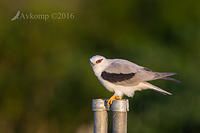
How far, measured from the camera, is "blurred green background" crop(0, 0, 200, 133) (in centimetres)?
954

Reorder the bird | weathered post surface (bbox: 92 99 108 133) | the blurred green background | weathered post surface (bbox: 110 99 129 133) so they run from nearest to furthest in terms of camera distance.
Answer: weathered post surface (bbox: 110 99 129 133), weathered post surface (bbox: 92 99 108 133), the bird, the blurred green background

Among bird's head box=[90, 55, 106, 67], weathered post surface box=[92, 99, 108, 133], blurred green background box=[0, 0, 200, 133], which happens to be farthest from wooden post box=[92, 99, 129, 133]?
blurred green background box=[0, 0, 200, 133]

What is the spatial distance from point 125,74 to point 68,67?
5.22 m

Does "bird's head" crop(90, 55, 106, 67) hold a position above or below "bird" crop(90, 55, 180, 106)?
above

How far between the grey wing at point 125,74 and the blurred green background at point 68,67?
14.4 feet

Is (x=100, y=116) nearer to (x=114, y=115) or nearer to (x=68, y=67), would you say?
(x=114, y=115)

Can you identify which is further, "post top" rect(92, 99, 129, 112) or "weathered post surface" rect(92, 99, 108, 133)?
"weathered post surface" rect(92, 99, 108, 133)

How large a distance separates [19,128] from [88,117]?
81.1 inches

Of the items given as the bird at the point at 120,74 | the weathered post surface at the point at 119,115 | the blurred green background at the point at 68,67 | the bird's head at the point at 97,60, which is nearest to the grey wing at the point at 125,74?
the bird at the point at 120,74

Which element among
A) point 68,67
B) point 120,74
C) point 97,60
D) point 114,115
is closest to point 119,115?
point 114,115

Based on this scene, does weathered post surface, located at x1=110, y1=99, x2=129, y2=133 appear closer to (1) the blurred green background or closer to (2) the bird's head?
(2) the bird's head

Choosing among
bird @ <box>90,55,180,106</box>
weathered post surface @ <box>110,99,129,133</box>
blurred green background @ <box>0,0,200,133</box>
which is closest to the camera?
weathered post surface @ <box>110,99,129,133</box>

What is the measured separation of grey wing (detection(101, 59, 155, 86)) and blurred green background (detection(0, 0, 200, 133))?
4.38 meters

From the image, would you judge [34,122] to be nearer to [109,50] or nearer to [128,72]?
[109,50]
